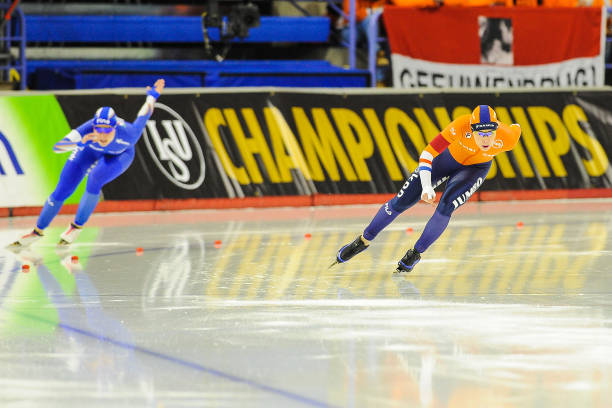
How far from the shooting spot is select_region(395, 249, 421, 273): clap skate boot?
342 inches

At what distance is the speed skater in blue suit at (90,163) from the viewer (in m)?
10.9

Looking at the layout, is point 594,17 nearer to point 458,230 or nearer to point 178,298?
point 458,230

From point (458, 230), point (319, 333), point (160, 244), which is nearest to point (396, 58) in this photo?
point (458, 230)

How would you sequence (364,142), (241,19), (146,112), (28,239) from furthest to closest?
(241,19) → (364,142) → (146,112) → (28,239)

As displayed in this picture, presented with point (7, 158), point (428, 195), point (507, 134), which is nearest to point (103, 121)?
point (7, 158)

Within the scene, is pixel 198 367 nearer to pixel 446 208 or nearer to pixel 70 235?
pixel 446 208

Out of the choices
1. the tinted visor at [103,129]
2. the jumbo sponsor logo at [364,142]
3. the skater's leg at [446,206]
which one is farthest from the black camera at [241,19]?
the skater's leg at [446,206]

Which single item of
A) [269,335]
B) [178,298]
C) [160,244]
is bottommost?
[160,244]

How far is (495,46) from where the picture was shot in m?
19.0

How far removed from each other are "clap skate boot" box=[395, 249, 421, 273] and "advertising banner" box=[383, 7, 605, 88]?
984 centimetres

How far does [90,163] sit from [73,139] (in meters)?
0.52

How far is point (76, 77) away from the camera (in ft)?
57.2

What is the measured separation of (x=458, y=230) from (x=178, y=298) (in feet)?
16.7

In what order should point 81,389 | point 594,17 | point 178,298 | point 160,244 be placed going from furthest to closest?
1. point 594,17
2. point 160,244
3. point 178,298
4. point 81,389
